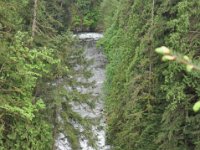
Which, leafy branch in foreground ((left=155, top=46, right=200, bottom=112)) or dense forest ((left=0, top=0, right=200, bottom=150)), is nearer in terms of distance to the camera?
leafy branch in foreground ((left=155, top=46, right=200, bottom=112))

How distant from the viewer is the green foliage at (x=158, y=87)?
604 inches

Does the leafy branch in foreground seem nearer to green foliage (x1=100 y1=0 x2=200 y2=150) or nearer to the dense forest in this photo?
the dense forest

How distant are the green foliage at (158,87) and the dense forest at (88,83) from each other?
0.13 ft

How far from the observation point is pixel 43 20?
14.7 meters

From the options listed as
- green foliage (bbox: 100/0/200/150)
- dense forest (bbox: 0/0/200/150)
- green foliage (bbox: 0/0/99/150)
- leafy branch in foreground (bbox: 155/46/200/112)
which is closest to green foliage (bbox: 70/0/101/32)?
dense forest (bbox: 0/0/200/150)

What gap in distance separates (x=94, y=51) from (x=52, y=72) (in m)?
29.1

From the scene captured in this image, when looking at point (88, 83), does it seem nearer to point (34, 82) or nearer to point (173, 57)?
point (34, 82)

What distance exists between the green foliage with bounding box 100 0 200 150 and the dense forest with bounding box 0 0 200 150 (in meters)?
0.04

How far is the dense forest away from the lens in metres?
11.7

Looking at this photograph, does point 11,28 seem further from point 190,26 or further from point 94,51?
point 94,51

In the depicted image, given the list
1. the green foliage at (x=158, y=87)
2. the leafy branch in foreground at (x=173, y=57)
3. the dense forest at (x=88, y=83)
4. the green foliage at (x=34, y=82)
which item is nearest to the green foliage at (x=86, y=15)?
the dense forest at (x=88, y=83)

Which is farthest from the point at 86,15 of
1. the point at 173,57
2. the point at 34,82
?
the point at 173,57

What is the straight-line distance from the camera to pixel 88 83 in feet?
46.4

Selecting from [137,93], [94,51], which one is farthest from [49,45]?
[94,51]
